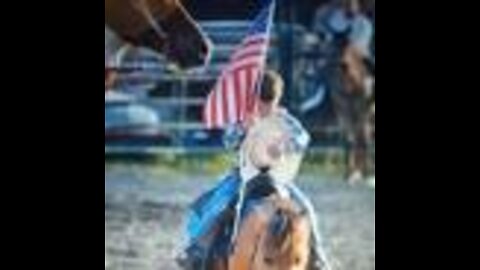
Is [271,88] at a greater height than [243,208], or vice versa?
[271,88]

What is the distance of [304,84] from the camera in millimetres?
3381

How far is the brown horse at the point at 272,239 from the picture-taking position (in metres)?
3.35

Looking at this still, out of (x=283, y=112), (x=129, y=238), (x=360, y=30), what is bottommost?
(x=129, y=238)

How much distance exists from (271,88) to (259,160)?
7.4 inches

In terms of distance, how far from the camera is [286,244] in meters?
3.35

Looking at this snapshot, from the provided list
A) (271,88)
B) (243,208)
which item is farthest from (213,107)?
(243,208)

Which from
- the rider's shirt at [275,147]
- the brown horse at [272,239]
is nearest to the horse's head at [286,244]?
the brown horse at [272,239]

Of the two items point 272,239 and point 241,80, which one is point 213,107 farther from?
point 272,239

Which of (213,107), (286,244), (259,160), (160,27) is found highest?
(160,27)

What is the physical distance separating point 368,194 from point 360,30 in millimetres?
423

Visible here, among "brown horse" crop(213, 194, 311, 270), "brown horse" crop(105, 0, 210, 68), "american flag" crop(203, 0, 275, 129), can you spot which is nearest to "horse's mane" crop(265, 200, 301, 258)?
"brown horse" crop(213, 194, 311, 270)

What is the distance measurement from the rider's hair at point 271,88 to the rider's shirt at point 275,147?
Answer: 0.04m
